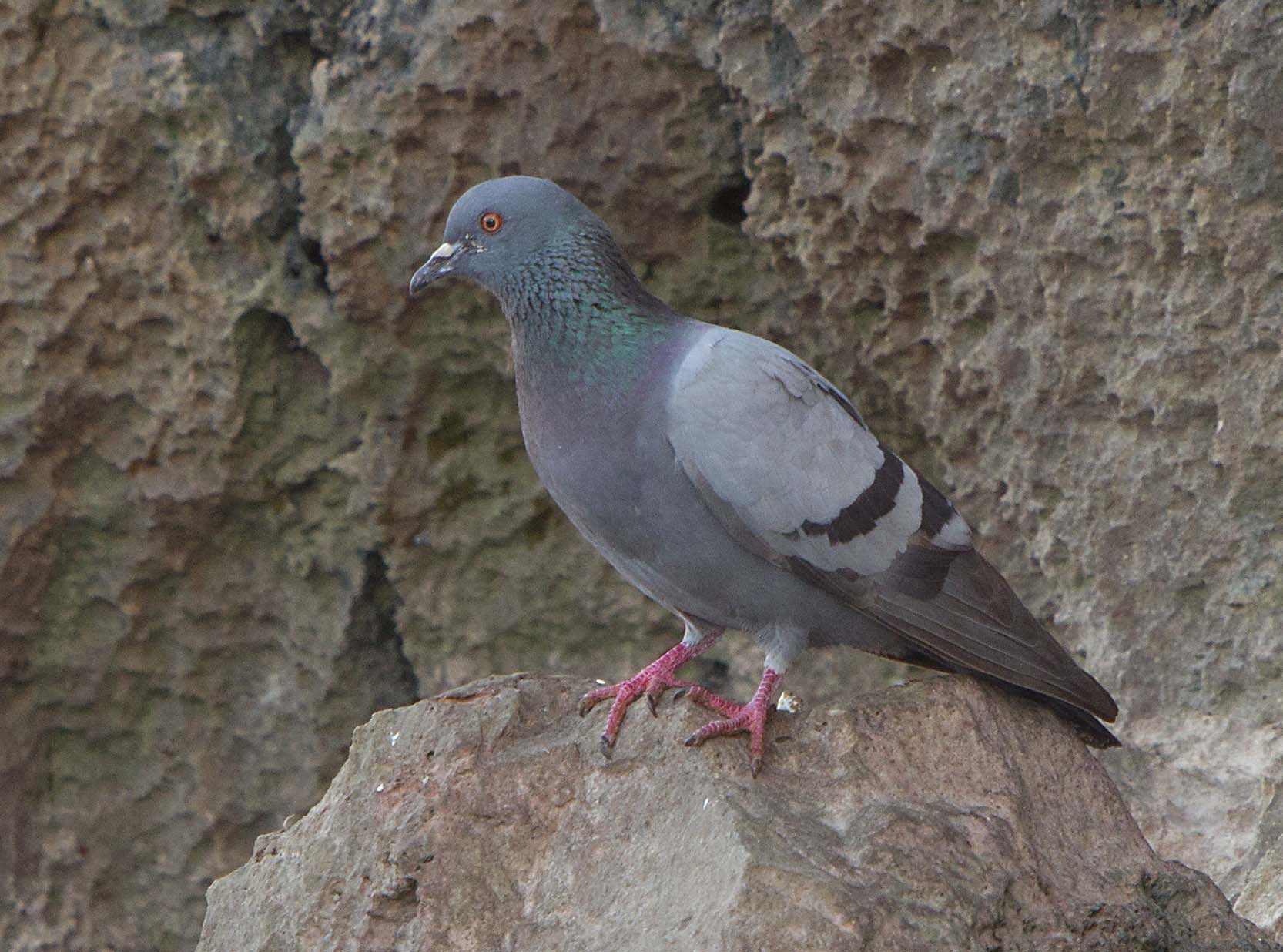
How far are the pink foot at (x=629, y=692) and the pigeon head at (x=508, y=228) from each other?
111cm

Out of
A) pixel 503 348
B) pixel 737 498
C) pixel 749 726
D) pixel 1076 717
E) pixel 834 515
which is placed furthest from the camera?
pixel 503 348

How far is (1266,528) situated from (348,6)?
344 cm

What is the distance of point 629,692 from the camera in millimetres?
3652

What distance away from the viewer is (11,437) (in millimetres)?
5449

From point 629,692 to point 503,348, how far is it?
85.2 inches

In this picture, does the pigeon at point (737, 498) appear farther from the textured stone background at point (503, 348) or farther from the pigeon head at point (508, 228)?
the textured stone background at point (503, 348)

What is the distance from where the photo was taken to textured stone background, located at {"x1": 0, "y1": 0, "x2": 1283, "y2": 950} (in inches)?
171

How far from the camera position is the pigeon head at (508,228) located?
13.3 feet

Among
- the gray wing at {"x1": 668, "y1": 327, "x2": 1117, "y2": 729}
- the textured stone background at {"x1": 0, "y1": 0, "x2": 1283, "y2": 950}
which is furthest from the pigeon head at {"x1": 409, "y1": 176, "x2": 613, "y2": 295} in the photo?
the textured stone background at {"x1": 0, "y1": 0, "x2": 1283, "y2": 950}

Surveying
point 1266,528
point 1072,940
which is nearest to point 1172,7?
point 1266,528

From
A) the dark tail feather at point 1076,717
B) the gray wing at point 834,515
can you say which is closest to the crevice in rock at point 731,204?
the gray wing at point 834,515

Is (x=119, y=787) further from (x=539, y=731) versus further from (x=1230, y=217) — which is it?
(x=1230, y=217)

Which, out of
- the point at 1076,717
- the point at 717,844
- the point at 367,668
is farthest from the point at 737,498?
the point at 367,668

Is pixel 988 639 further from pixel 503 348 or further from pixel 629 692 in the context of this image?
pixel 503 348
